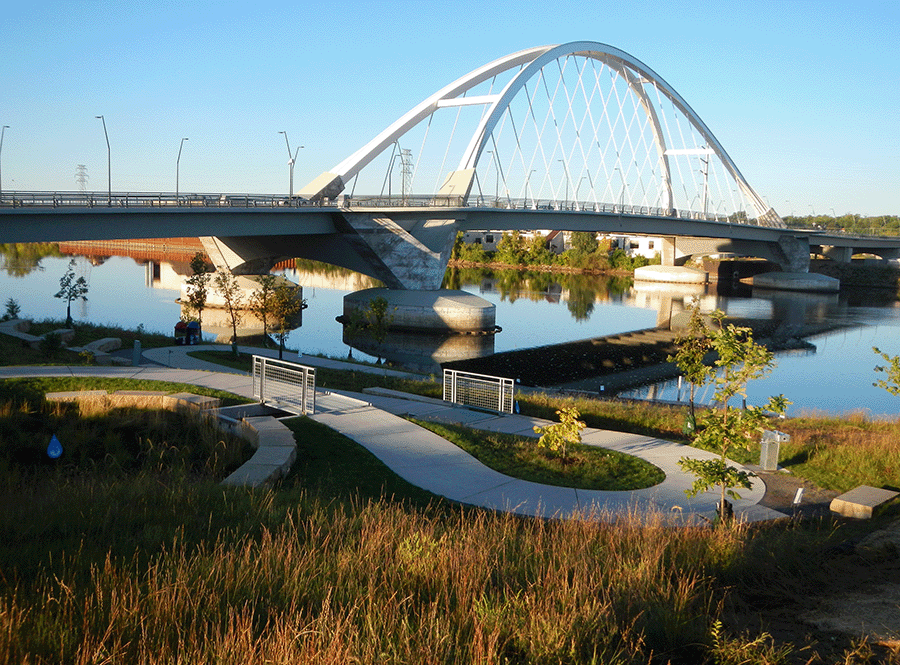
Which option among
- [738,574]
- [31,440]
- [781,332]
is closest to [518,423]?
[31,440]

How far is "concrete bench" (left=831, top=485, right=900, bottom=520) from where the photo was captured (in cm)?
1066

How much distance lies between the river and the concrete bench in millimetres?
14349

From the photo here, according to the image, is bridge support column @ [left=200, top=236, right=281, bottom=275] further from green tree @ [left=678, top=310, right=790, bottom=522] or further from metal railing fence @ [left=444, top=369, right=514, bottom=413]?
green tree @ [left=678, top=310, right=790, bottom=522]

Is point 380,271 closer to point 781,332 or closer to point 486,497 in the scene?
point 781,332

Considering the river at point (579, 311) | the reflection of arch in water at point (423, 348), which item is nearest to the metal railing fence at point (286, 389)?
the river at point (579, 311)

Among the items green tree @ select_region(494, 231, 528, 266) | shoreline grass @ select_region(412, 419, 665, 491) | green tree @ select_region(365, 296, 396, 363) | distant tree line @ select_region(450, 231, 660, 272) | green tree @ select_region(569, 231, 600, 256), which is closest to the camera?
shoreline grass @ select_region(412, 419, 665, 491)

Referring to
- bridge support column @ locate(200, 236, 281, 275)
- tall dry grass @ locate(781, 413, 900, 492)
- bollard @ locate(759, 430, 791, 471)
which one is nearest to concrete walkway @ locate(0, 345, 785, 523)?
bollard @ locate(759, 430, 791, 471)

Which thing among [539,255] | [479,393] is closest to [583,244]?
[539,255]

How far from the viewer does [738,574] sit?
6.50 meters

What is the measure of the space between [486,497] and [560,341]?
3750 cm

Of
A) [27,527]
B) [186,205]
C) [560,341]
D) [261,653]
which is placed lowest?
[560,341]

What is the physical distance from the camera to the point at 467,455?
1316 cm

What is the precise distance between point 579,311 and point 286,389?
51.0 meters

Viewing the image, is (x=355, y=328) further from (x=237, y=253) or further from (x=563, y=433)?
(x=563, y=433)
